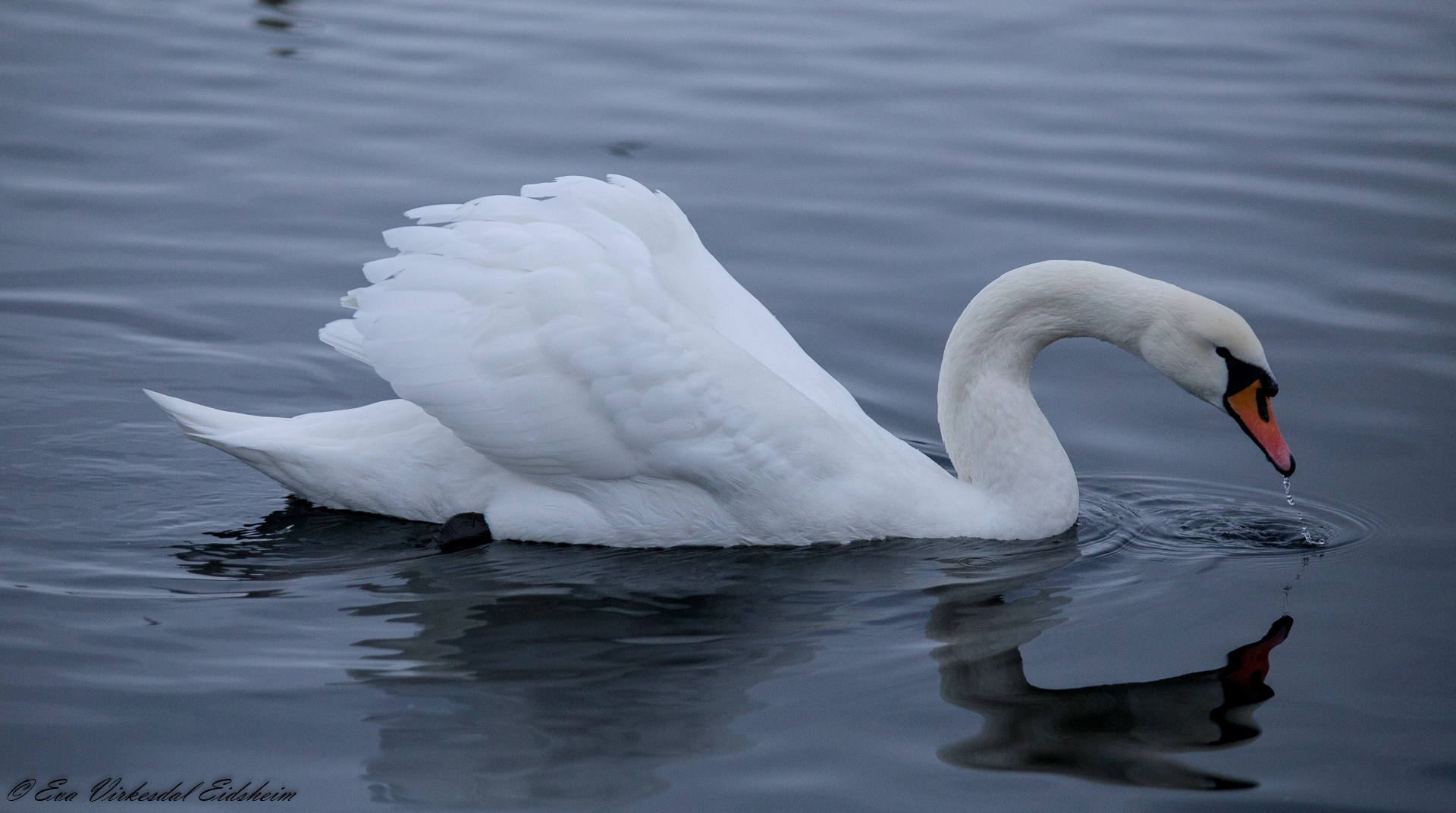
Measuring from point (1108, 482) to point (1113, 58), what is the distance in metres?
7.58

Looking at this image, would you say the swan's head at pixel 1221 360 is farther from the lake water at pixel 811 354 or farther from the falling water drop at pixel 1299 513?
the lake water at pixel 811 354

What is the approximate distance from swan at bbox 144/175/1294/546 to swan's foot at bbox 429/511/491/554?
5 cm

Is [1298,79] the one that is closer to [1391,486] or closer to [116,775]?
[1391,486]

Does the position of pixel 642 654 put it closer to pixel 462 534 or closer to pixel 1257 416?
pixel 462 534

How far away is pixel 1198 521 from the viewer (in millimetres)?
7035

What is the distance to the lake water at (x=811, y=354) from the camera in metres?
5.09

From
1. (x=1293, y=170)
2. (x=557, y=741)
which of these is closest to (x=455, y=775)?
(x=557, y=741)

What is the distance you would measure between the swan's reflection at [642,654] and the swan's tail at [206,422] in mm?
384

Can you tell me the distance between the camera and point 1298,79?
1372cm

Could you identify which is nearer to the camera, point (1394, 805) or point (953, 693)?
point (1394, 805)

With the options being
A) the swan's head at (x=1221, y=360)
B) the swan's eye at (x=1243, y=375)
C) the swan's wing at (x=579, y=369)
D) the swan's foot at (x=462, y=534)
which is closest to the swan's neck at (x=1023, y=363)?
the swan's head at (x=1221, y=360)

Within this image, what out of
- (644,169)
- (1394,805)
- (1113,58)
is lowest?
(1394,805)

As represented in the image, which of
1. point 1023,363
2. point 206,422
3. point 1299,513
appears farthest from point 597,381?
point 1299,513

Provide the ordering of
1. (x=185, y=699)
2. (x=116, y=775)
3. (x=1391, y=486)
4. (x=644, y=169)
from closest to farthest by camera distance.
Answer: (x=116, y=775) → (x=185, y=699) → (x=1391, y=486) → (x=644, y=169)
